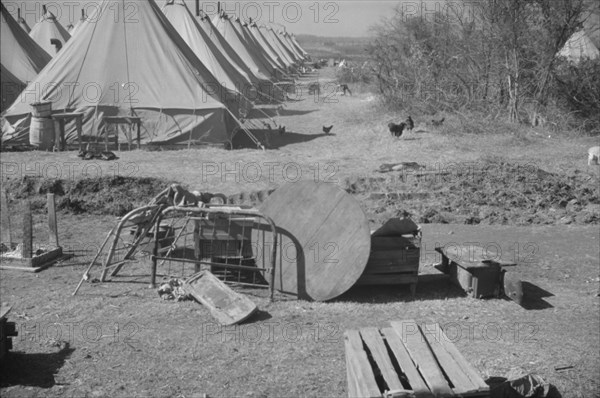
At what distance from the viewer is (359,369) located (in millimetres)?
4574

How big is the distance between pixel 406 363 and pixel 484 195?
24.7ft

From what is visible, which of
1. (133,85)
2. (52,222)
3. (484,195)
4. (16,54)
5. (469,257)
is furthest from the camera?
(16,54)

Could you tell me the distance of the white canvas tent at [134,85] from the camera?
638 inches

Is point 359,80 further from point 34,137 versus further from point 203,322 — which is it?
point 203,322

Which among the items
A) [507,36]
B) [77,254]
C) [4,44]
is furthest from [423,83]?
[77,254]

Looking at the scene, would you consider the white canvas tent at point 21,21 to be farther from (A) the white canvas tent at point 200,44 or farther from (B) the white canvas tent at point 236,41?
(A) the white canvas tent at point 200,44

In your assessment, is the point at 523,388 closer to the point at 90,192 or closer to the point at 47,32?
the point at 90,192

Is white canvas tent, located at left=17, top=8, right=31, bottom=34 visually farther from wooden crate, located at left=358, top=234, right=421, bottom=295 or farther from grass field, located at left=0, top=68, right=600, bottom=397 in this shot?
wooden crate, located at left=358, top=234, right=421, bottom=295

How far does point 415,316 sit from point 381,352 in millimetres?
2021

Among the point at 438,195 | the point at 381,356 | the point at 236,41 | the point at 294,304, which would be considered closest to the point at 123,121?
the point at 438,195

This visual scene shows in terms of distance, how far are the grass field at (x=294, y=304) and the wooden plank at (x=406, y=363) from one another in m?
0.62

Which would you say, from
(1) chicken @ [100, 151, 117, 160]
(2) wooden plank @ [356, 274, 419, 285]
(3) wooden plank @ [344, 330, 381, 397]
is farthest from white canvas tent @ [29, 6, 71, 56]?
(3) wooden plank @ [344, 330, 381, 397]

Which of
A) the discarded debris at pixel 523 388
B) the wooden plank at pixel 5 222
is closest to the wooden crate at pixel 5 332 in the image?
the wooden plank at pixel 5 222

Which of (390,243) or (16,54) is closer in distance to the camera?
(390,243)
